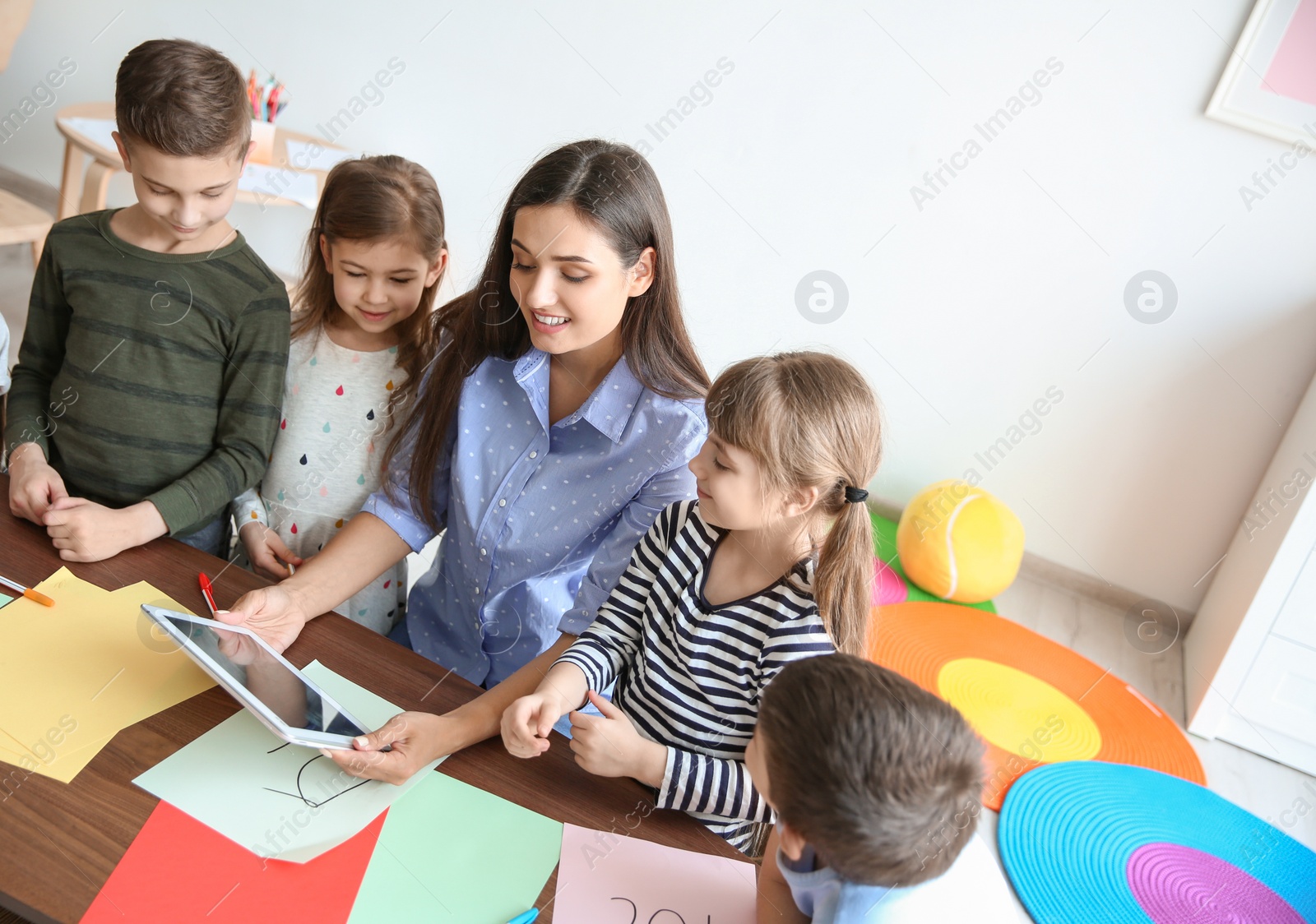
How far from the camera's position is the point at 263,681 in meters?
0.82

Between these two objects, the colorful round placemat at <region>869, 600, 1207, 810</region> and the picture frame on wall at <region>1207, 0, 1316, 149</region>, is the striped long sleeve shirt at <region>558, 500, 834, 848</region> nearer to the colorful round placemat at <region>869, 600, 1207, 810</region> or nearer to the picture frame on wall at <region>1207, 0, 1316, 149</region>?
the colorful round placemat at <region>869, 600, 1207, 810</region>

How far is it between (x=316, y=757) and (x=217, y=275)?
2.15 feet

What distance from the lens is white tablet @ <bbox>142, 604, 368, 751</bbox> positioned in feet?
2.49

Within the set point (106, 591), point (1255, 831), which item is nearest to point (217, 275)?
point (106, 591)

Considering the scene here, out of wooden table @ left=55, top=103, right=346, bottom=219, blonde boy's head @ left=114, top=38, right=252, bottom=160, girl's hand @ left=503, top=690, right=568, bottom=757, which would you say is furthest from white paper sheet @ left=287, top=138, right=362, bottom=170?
girl's hand @ left=503, top=690, right=568, bottom=757

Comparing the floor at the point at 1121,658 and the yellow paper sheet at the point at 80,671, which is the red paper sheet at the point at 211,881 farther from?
the floor at the point at 1121,658

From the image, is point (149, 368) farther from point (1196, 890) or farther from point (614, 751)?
point (1196, 890)

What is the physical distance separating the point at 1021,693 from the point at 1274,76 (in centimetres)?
174

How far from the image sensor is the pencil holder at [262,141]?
8.77 ft

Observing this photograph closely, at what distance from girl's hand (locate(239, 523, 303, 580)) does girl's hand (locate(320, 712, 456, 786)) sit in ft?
1.46

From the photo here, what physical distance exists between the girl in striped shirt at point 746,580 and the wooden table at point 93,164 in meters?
2.15

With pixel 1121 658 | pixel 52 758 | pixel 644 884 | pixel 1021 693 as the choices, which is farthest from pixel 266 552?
pixel 1121 658

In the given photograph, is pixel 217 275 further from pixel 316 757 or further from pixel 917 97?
pixel 917 97

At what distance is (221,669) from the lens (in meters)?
0.77
